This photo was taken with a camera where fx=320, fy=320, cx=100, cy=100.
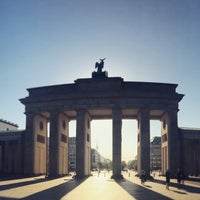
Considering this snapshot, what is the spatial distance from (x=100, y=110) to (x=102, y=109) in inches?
76.2

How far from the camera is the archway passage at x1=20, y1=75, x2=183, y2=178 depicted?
62.1 metres

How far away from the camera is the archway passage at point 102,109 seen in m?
62.1

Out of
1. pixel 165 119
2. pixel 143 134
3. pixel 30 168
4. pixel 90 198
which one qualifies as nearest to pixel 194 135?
pixel 165 119

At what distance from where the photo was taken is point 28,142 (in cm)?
6831

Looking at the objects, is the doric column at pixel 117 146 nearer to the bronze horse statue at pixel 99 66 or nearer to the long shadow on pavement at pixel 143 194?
the bronze horse statue at pixel 99 66

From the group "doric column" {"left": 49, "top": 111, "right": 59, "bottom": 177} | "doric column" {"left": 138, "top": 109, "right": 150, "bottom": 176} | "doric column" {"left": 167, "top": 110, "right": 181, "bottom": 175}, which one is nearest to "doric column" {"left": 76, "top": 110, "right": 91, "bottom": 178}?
"doric column" {"left": 49, "top": 111, "right": 59, "bottom": 177}

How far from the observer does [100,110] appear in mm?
66062

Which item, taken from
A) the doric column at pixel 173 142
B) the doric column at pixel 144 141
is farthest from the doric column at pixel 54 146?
the doric column at pixel 173 142

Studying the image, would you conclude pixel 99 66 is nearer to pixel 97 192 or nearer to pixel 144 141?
pixel 144 141

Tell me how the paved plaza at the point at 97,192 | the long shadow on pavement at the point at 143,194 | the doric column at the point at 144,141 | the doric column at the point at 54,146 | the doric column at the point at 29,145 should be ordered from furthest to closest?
1. the doric column at the point at 29,145
2. the doric column at the point at 54,146
3. the doric column at the point at 144,141
4. the long shadow on pavement at the point at 143,194
5. the paved plaza at the point at 97,192

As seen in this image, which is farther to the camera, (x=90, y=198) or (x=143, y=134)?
(x=143, y=134)

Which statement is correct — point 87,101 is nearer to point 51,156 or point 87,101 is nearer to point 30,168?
point 51,156

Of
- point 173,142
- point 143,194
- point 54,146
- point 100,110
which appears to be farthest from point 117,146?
point 143,194

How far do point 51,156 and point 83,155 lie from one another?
7.08 metres
